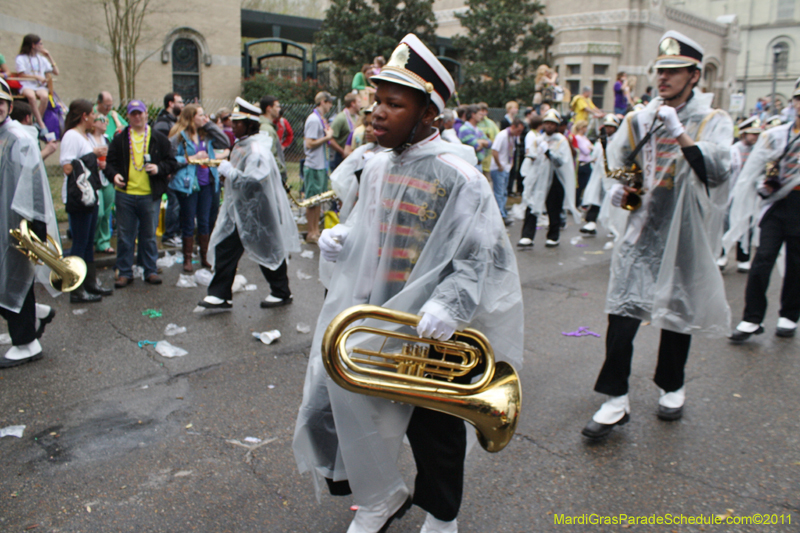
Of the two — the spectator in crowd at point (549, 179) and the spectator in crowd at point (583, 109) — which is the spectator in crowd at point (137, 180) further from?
the spectator in crowd at point (583, 109)

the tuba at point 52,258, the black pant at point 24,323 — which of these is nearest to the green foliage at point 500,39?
the tuba at point 52,258

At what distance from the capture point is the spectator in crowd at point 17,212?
4.05 metres

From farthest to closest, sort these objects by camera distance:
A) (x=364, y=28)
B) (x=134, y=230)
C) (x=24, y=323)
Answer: (x=364, y=28), (x=134, y=230), (x=24, y=323)

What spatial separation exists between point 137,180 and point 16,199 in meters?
2.26

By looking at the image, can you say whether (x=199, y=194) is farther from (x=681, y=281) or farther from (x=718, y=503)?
A: (x=718, y=503)

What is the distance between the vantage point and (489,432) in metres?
2.24

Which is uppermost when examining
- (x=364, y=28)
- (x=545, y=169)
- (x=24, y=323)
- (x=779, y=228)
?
(x=364, y=28)

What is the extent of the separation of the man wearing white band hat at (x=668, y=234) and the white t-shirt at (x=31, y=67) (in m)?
7.72

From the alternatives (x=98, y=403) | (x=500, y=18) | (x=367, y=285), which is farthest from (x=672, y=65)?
(x=500, y=18)

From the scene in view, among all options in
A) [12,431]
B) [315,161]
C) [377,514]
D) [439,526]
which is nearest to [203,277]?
[315,161]

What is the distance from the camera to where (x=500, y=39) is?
27.4 metres

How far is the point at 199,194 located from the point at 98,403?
143 inches

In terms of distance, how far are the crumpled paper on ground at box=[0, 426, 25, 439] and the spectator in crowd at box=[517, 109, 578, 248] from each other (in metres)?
6.80

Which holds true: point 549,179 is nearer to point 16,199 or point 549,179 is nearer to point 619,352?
point 619,352
